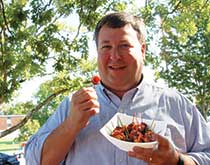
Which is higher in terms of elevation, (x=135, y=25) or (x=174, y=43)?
(x=135, y=25)

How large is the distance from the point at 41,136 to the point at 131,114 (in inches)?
11.3

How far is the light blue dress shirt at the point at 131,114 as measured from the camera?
50.7 inches

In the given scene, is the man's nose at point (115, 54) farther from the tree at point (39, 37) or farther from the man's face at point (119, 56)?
the tree at point (39, 37)

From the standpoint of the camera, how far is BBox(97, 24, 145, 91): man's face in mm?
1339

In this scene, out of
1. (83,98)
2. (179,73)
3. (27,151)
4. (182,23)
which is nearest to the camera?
(83,98)

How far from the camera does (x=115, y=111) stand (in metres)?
1.36

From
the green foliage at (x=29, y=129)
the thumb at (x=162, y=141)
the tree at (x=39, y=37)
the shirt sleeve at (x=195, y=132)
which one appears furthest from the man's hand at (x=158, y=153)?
the green foliage at (x=29, y=129)

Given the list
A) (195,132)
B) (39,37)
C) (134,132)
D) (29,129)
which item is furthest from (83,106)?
(29,129)

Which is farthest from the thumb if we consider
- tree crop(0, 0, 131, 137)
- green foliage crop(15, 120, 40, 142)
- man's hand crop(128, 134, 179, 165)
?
green foliage crop(15, 120, 40, 142)

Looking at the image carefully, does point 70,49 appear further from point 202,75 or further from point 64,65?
point 202,75

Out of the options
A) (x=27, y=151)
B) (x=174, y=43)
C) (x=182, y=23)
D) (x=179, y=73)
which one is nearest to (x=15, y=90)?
(x=182, y=23)

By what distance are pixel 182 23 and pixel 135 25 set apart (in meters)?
4.12

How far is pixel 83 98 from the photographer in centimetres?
121

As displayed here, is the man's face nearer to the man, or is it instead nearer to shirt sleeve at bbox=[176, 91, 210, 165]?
the man
